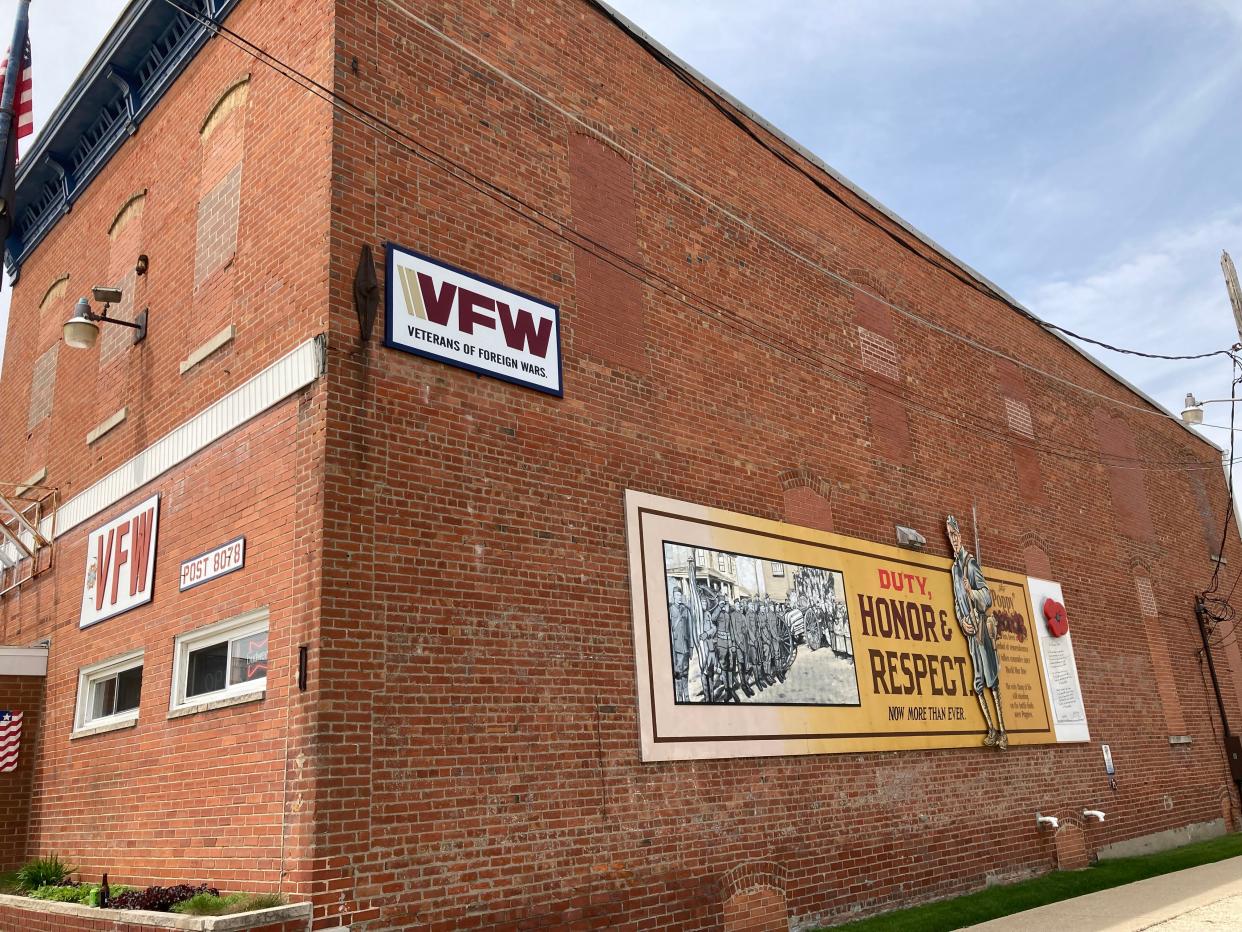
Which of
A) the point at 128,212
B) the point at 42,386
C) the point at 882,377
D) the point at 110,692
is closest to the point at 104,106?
the point at 128,212

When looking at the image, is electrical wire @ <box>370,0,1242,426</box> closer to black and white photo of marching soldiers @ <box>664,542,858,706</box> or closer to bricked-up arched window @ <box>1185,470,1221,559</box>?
black and white photo of marching soldiers @ <box>664,542,858,706</box>

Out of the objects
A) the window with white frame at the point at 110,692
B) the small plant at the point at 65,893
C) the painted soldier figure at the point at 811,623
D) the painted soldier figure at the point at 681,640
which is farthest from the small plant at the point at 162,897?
the painted soldier figure at the point at 811,623

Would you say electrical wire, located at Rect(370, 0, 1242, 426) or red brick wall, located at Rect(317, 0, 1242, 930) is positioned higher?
electrical wire, located at Rect(370, 0, 1242, 426)

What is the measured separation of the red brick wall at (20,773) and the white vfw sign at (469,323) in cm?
740

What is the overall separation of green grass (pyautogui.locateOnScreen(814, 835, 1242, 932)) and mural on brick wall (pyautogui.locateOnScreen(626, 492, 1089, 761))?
1.81 metres

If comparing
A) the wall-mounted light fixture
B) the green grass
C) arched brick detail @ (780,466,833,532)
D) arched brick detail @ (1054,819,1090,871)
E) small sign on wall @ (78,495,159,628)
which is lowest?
the green grass

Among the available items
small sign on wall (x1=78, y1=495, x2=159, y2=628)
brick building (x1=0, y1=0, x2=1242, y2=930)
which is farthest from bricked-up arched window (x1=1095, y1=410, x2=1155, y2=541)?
small sign on wall (x1=78, y1=495, x2=159, y2=628)

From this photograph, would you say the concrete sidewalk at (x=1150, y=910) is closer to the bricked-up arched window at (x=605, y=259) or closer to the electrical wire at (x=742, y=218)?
the bricked-up arched window at (x=605, y=259)

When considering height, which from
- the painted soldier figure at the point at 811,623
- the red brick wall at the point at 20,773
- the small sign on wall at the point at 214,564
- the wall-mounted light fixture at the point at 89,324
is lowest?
the red brick wall at the point at 20,773

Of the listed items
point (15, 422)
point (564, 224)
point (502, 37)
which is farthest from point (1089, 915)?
point (15, 422)

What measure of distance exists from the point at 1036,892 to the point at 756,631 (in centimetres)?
537

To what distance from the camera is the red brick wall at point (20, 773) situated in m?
11.5

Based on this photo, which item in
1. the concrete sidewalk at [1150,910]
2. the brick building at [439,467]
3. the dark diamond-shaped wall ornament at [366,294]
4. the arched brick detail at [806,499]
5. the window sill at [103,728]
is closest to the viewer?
the brick building at [439,467]

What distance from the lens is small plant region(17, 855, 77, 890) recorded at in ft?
33.3
